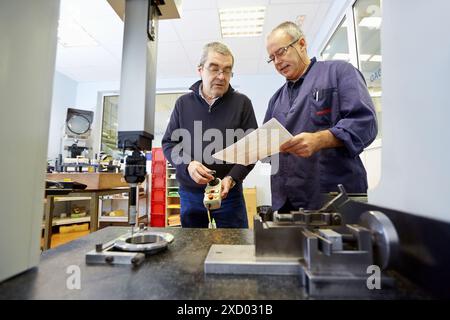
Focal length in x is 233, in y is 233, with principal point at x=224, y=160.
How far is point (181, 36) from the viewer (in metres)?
3.08

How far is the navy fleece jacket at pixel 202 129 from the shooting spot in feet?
4.07

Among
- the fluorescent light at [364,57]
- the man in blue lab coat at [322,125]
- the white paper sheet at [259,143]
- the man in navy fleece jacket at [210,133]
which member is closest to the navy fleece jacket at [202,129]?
the man in navy fleece jacket at [210,133]

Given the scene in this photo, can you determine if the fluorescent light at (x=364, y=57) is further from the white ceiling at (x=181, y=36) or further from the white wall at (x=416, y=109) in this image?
the white wall at (x=416, y=109)

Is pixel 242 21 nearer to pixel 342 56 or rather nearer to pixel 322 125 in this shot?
pixel 342 56

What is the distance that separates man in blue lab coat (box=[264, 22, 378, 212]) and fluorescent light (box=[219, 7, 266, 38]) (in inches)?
73.2

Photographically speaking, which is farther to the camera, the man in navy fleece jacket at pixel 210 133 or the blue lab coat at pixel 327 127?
the man in navy fleece jacket at pixel 210 133

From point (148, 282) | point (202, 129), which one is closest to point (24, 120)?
point (148, 282)

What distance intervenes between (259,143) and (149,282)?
1.37 ft

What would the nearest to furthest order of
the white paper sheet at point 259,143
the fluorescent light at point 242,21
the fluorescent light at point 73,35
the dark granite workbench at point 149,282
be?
the dark granite workbench at point 149,282, the white paper sheet at point 259,143, the fluorescent light at point 242,21, the fluorescent light at point 73,35

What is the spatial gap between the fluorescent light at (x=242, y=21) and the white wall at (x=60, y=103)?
9.80 ft

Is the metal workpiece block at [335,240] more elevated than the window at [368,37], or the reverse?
the window at [368,37]

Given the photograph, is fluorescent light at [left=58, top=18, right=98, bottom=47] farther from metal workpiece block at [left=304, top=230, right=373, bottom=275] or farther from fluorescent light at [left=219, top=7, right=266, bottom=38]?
metal workpiece block at [left=304, top=230, right=373, bottom=275]
